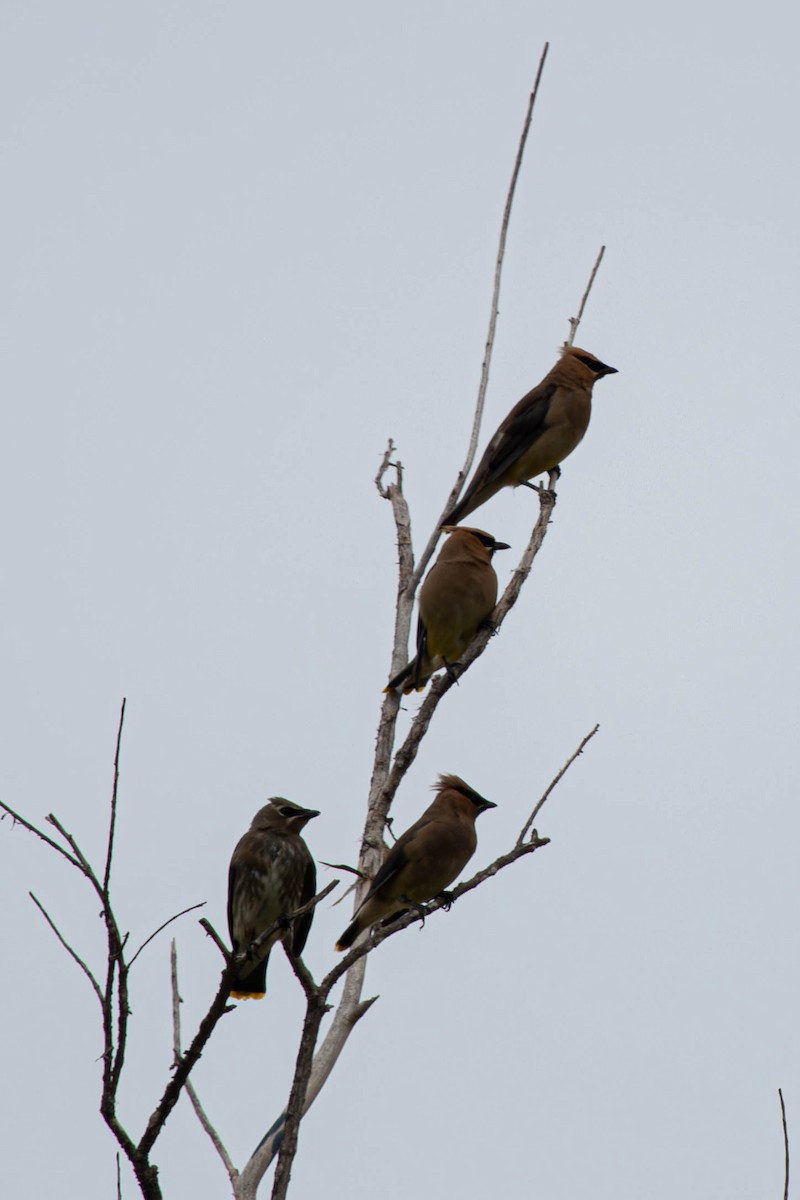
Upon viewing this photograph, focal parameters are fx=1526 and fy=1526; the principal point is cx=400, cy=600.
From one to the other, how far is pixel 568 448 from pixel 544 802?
3.77 meters

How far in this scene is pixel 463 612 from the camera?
20.5 ft

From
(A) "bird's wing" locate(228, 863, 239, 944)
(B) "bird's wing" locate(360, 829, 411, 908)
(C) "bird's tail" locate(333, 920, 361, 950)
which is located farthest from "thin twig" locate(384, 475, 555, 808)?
(A) "bird's wing" locate(228, 863, 239, 944)

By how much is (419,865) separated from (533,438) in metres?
2.59

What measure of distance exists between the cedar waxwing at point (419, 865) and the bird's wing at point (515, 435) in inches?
77.4

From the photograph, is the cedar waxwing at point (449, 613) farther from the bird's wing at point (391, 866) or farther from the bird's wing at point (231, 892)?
the bird's wing at point (231, 892)

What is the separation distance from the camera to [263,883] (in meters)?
6.28

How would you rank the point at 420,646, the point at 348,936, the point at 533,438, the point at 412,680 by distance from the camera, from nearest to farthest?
the point at 348,936, the point at 412,680, the point at 420,646, the point at 533,438

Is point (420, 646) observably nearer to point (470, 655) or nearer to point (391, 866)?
point (470, 655)

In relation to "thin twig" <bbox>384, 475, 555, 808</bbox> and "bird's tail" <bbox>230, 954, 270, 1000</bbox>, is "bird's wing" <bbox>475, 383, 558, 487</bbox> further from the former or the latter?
"bird's tail" <bbox>230, 954, 270, 1000</bbox>

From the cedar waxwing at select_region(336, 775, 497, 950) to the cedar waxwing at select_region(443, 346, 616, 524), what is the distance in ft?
5.98

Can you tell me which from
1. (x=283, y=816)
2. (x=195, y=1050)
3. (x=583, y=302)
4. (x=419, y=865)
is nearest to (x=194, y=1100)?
(x=195, y=1050)

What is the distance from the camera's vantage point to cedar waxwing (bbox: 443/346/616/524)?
7.35 metres

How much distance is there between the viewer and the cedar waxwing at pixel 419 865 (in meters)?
5.48

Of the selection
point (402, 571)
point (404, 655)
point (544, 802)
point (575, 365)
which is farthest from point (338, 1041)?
point (575, 365)
